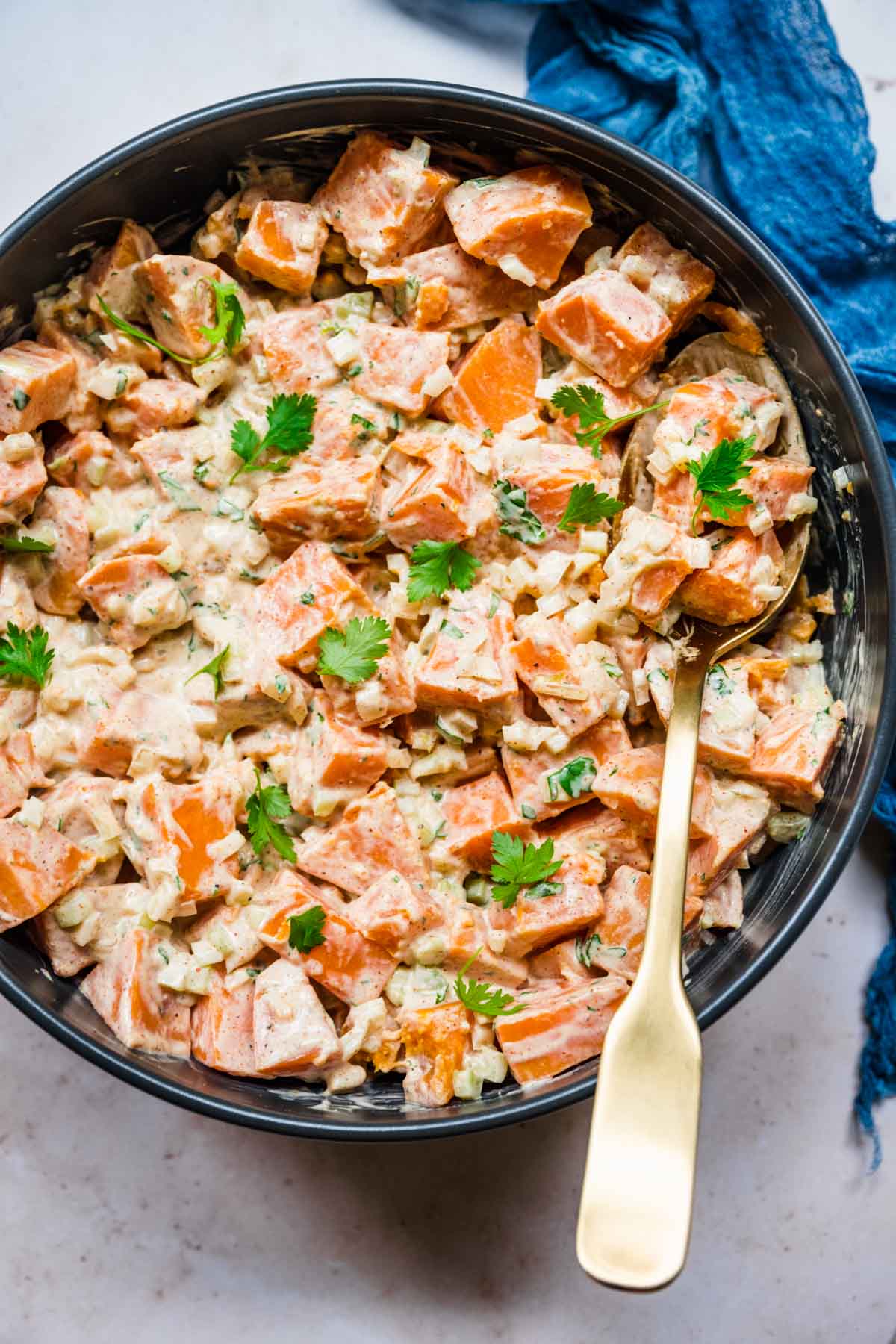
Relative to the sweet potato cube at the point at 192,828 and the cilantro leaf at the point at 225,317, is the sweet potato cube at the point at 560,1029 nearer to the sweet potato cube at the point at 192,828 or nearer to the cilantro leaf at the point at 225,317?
the sweet potato cube at the point at 192,828

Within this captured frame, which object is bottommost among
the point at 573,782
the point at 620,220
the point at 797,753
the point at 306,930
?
the point at 306,930

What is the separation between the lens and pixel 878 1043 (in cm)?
301

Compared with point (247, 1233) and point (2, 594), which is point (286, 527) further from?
point (247, 1233)

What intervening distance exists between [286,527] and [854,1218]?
2.34 m

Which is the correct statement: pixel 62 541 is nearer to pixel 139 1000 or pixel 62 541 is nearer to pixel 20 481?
pixel 20 481

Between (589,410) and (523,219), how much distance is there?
44cm

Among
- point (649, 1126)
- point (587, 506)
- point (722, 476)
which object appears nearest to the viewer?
point (649, 1126)

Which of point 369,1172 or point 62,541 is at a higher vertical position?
point 62,541

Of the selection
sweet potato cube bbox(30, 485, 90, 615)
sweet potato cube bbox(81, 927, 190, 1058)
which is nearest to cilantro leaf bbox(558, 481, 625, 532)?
sweet potato cube bbox(30, 485, 90, 615)

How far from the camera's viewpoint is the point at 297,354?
2.67 metres

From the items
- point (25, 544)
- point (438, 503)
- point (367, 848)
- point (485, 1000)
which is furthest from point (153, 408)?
point (485, 1000)

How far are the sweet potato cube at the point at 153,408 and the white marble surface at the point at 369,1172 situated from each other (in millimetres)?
697

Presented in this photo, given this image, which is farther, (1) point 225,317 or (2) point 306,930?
(1) point 225,317

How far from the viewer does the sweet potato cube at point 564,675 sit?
8.29 ft
